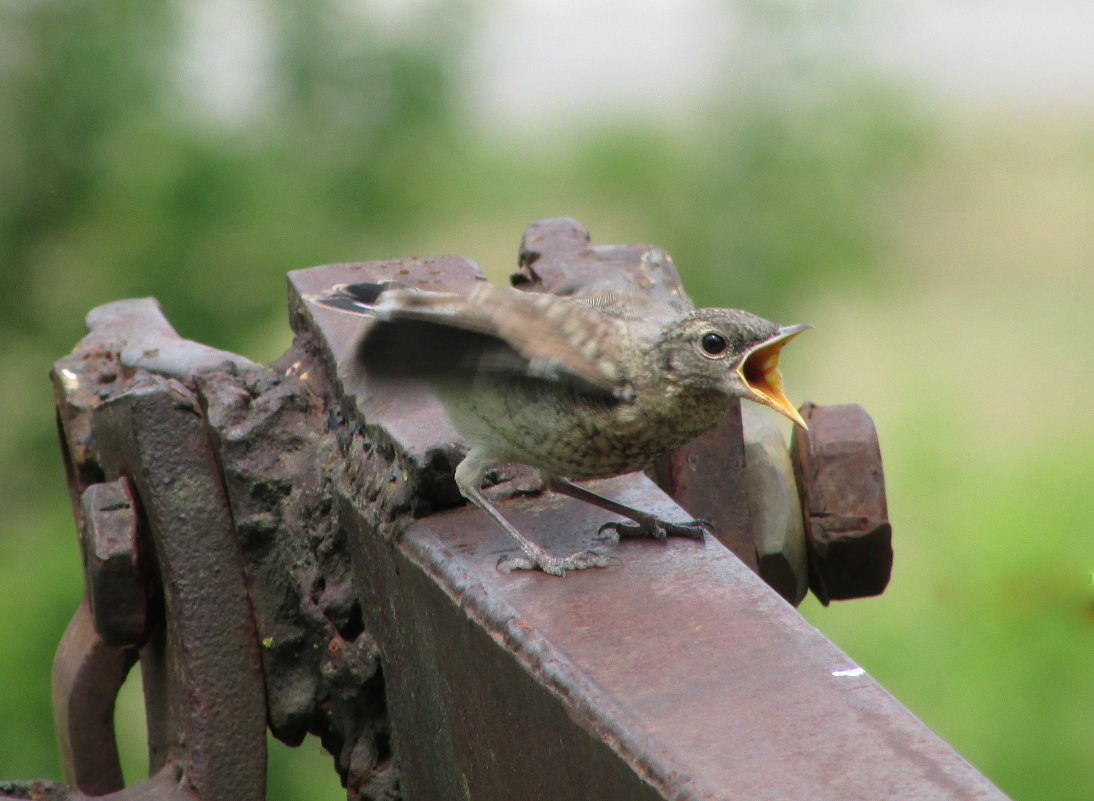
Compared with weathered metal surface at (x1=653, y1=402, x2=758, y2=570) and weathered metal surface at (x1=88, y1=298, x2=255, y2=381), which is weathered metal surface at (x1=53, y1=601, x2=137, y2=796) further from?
Result: weathered metal surface at (x1=653, y1=402, x2=758, y2=570)

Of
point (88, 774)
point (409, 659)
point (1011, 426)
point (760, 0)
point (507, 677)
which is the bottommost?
point (1011, 426)

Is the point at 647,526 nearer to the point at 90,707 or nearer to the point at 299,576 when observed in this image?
the point at 299,576

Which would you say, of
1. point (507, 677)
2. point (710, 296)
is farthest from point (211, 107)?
point (507, 677)

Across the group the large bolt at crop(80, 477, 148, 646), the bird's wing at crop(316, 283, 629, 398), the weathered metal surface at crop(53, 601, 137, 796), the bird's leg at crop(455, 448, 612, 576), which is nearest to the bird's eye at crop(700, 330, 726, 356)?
the bird's wing at crop(316, 283, 629, 398)

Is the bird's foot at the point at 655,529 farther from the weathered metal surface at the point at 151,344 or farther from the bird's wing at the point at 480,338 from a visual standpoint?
the weathered metal surface at the point at 151,344

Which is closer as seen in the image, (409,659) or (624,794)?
(624,794)

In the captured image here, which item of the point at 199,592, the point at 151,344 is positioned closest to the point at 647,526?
the point at 199,592

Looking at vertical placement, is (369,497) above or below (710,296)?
above

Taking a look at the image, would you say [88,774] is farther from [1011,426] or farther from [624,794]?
[1011,426]
